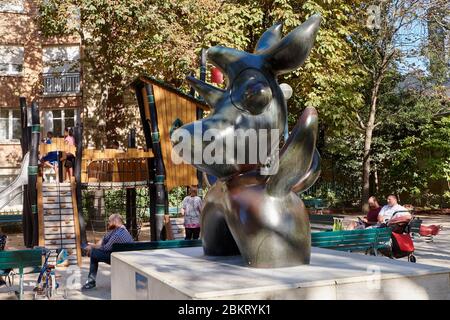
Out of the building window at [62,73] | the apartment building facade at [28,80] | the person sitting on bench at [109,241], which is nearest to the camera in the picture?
the person sitting on bench at [109,241]

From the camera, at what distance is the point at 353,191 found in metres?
27.5

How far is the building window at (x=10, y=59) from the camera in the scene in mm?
26386

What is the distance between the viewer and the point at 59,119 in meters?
27.4

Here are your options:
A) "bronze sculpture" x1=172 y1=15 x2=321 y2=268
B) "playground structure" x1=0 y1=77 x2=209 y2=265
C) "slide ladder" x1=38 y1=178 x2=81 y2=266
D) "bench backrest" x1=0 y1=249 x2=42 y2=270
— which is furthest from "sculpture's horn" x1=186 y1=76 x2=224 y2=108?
"slide ladder" x1=38 y1=178 x2=81 y2=266

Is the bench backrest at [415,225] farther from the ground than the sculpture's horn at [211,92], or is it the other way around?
the sculpture's horn at [211,92]

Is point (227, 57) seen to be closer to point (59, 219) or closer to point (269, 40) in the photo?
point (269, 40)

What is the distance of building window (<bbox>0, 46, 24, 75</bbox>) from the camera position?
86.6 ft

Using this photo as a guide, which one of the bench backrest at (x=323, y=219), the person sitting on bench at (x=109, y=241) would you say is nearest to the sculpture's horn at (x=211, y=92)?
the person sitting on bench at (x=109, y=241)

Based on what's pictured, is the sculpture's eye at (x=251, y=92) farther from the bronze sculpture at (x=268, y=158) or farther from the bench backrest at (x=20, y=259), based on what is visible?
the bench backrest at (x=20, y=259)

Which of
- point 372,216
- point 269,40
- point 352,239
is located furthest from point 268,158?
point 372,216

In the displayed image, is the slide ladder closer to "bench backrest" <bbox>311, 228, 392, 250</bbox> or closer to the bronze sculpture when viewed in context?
"bench backrest" <bbox>311, 228, 392, 250</bbox>
